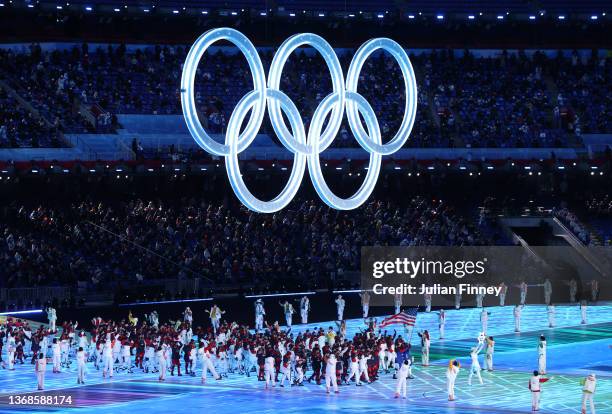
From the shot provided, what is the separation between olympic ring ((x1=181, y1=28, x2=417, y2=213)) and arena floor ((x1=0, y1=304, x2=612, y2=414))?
7.30 meters

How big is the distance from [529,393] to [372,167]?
15.6 metres

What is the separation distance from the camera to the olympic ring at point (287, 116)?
129ft

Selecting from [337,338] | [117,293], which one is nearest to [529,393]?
[337,338]

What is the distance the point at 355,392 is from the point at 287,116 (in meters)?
12.6

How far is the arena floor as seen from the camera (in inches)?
1233

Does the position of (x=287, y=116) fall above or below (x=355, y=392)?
above

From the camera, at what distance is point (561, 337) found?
4516cm

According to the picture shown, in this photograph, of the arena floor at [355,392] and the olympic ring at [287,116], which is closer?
the arena floor at [355,392]

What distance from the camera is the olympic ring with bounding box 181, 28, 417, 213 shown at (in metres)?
39.2

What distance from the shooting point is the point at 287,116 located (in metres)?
42.8

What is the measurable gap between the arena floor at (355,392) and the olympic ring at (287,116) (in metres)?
7.30

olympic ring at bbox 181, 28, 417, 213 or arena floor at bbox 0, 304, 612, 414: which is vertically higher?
olympic ring at bbox 181, 28, 417, 213

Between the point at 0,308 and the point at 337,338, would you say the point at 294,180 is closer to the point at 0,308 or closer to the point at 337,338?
the point at 337,338

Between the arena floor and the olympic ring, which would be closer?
the arena floor
